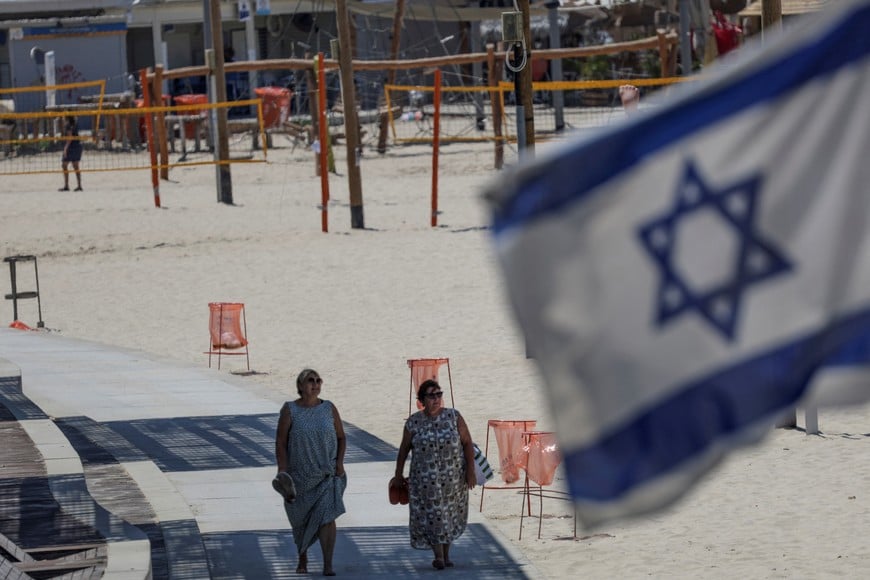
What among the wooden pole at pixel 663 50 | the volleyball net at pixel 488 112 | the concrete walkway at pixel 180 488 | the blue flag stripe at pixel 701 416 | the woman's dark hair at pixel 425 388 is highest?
the wooden pole at pixel 663 50

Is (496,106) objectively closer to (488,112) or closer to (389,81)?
(389,81)

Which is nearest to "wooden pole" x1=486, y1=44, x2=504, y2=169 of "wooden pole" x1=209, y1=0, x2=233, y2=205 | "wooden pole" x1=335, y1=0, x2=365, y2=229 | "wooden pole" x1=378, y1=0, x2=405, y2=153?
"wooden pole" x1=378, y1=0, x2=405, y2=153

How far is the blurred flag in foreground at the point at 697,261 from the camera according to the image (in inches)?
120

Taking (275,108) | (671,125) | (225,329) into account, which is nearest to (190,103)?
(275,108)

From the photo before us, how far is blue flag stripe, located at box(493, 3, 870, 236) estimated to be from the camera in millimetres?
3070

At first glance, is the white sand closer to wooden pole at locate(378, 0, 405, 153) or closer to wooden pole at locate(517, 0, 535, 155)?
wooden pole at locate(378, 0, 405, 153)

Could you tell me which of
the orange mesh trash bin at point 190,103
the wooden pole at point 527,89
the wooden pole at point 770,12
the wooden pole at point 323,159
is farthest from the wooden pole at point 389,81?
the wooden pole at point 770,12

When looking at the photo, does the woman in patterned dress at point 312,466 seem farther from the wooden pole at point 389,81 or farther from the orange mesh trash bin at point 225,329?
the wooden pole at point 389,81

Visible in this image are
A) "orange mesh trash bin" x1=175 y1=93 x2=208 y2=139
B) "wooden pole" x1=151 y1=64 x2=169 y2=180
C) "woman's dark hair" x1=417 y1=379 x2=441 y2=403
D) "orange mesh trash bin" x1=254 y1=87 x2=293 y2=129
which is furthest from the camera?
"orange mesh trash bin" x1=175 y1=93 x2=208 y2=139

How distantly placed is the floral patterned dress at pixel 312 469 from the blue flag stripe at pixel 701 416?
4.86 m

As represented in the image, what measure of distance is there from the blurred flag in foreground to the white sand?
234mm

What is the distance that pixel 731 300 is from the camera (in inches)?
120

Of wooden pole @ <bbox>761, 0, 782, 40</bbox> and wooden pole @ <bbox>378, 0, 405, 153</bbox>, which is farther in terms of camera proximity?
wooden pole @ <bbox>378, 0, 405, 153</bbox>

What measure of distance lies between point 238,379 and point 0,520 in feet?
18.0
